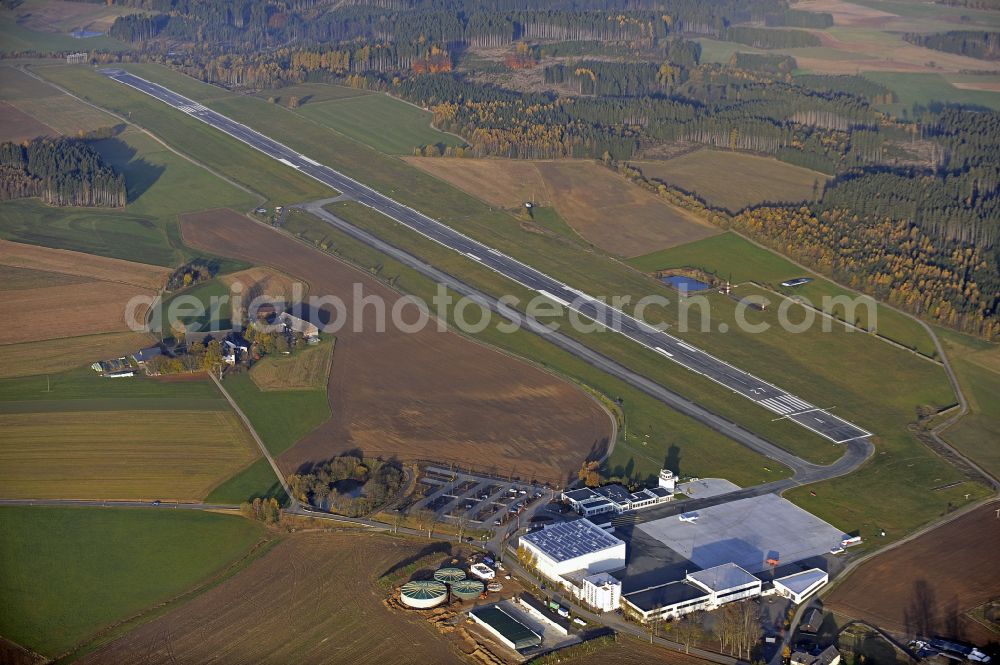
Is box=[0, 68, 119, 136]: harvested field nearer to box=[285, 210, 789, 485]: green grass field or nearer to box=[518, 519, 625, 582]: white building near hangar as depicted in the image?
box=[285, 210, 789, 485]: green grass field

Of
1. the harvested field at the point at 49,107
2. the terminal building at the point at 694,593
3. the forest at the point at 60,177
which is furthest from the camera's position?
the harvested field at the point at 49,107

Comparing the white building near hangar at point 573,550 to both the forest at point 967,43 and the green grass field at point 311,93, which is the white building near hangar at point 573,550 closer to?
the green grass field at point 311,93

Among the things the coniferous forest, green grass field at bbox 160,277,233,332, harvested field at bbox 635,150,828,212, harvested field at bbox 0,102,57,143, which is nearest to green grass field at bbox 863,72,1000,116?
the coniferous forest

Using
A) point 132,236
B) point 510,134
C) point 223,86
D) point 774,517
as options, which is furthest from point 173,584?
point 223,86

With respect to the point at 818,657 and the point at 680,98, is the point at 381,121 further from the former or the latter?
the point at 818,657

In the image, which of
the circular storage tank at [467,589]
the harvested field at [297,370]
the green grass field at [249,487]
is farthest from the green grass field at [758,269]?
the circular storage tank at [467,589]

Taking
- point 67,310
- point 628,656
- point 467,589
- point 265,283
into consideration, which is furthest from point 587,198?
point 628,656

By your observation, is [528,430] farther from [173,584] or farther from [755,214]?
[755,214]
